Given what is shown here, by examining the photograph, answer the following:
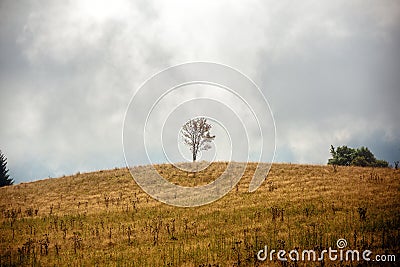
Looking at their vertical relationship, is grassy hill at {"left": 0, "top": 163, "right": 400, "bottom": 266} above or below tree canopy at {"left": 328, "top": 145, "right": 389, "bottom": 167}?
below

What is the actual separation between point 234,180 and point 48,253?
64.1ft

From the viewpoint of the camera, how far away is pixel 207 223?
60.9 ft

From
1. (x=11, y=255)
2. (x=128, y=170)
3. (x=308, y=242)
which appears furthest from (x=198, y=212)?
(x=128, y=170)

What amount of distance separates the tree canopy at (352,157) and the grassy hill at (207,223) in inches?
1604

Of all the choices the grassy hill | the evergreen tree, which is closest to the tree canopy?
the grassy hill

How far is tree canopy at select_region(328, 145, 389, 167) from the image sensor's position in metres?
68.5

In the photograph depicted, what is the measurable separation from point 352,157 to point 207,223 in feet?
204

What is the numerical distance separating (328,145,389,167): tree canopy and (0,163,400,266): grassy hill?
4074 cm

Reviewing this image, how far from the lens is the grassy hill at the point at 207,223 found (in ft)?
43.6

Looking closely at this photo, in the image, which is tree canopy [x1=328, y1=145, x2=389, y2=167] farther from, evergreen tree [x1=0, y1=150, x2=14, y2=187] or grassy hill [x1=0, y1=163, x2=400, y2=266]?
evergreen tree [x1=0, y1=150, x2=14, y2=187]

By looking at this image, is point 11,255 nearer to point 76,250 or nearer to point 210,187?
point 76,250

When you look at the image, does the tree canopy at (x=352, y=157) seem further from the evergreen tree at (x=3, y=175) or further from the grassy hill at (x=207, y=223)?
the evergreen tree at (x=3, y=175)

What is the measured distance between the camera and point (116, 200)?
27547 millimetres

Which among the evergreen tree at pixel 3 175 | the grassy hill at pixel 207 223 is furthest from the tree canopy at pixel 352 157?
the evergreen tree at pixel 3 175
